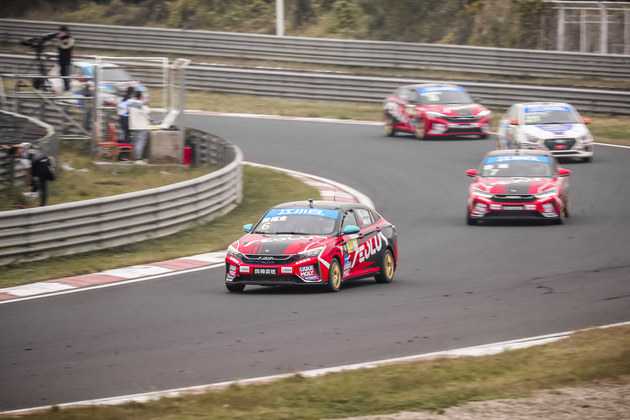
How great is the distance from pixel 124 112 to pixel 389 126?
9372mm

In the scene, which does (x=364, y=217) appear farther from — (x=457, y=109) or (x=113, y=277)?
(x=457, y=109)

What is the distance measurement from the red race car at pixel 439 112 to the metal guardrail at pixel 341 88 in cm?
326

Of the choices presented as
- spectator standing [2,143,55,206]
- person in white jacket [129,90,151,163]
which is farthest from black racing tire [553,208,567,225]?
person in white jacket [129,90,151,163]

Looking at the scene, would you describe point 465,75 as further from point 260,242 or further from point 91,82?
point 260,242

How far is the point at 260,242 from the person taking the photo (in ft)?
47.0

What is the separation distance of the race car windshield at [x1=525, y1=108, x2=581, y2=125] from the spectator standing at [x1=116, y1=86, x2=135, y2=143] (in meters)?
10.1

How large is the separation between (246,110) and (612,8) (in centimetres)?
1374

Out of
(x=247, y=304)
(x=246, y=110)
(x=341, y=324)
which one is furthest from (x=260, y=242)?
(x=246, y=110)

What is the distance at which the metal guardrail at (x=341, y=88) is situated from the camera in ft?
108

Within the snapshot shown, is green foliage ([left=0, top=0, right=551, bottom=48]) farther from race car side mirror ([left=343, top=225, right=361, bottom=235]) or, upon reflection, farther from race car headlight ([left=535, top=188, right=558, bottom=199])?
race car side mirror ([left=343, top=225, right=361, bottom=235])

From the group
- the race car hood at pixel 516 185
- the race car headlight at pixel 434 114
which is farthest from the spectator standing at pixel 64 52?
the race car hood at pixel 516 185

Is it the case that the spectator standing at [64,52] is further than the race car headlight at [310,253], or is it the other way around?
the spectator standing at [64,52]

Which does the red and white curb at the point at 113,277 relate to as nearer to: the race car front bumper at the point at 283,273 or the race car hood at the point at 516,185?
the race car front bumper at the point at 283,273

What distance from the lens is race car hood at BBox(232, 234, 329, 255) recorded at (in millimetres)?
14047
